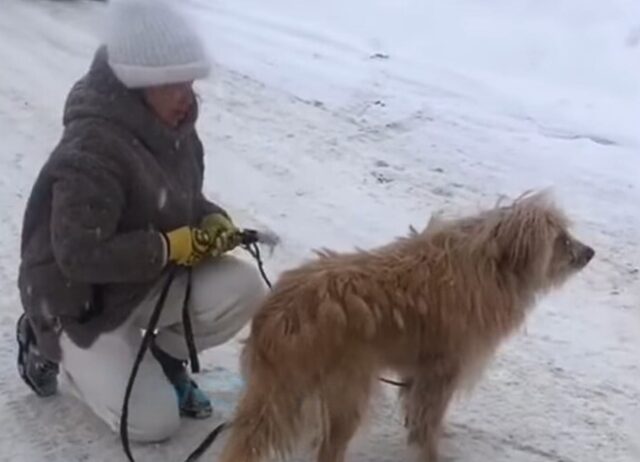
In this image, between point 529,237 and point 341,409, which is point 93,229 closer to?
point 341,409

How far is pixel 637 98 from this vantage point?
313 inches

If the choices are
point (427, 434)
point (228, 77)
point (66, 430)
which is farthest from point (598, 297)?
point (228, 77)

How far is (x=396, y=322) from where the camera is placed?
3.57 metres

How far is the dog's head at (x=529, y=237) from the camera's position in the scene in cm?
374

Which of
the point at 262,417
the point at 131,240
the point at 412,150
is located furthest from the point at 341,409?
the point at 412,150

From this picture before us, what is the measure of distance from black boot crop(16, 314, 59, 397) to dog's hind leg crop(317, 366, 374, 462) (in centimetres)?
116

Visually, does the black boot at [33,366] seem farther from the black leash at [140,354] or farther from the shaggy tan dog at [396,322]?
the shaggy tan dog at [396,322]

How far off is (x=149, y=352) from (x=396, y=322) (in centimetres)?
103

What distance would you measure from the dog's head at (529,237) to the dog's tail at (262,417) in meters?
0.78

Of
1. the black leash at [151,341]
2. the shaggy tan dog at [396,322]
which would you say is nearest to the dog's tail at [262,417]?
the shaggy tan dog at [396,322]

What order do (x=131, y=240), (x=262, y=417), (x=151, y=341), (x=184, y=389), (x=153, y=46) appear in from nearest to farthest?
(x=262, y=417) → (x=153, y=46) → (x=131, y=240) → (x=151, y=341) → (x=184, y=389)

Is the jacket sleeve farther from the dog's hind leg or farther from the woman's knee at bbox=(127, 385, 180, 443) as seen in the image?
the dog's hind leg

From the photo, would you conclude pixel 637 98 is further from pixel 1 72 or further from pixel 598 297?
pixel 1 72

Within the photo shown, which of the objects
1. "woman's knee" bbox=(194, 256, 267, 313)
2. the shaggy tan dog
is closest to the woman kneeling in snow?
"woman's knee" bbox=(194, 256, 267, 313)
